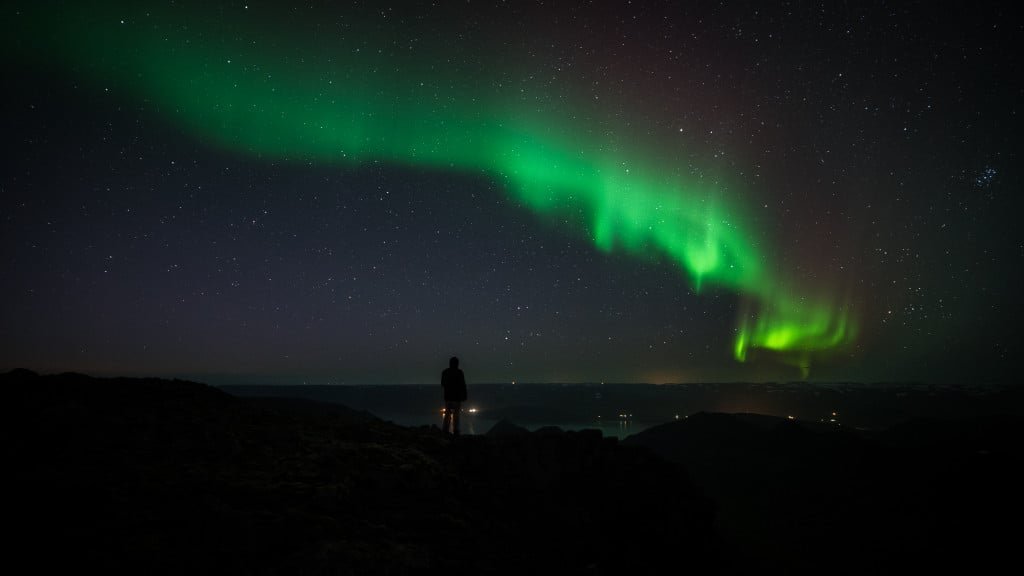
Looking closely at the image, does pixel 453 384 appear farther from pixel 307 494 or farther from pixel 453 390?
pixel 307 494

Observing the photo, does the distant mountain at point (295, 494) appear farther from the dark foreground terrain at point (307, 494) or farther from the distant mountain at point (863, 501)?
the distant mountain at point (863, 501)

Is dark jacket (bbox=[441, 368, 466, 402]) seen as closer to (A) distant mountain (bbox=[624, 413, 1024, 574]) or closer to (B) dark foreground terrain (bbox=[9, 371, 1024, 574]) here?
(B) dark foreground terrain (bbox=[9, 371, 1024, 574])

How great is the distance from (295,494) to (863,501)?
51.2 metres

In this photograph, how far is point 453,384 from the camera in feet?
57.1

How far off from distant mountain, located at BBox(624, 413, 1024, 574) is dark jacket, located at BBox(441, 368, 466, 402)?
970 cm

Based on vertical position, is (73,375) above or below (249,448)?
above

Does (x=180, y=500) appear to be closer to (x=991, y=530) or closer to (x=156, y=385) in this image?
(x=156, y=385)

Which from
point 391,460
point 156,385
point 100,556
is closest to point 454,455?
point 391,460

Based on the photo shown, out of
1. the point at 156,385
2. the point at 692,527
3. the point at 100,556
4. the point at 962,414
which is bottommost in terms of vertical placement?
the point at 962,414

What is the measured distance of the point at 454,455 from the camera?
14.5m

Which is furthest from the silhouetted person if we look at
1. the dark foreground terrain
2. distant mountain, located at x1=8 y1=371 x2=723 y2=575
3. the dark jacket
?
distant mountain, located at x1=8 y1=371 x2=723 y2=575

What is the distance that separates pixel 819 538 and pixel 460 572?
4023cm

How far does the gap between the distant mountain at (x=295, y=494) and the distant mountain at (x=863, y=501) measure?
24.1ft

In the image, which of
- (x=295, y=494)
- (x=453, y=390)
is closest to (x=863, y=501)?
(x=453, y=390)
